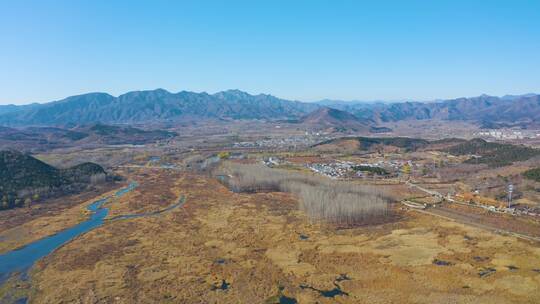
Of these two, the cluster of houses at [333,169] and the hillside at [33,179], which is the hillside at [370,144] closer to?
the cluster of houses at [333,169]

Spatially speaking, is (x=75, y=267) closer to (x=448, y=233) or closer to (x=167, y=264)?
(x=167, y=264)

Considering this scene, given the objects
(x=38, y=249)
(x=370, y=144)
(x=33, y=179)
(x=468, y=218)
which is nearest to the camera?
(x=38, y=249)

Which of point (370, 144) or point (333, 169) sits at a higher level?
point (370, 144)

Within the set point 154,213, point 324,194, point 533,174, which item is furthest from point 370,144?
point 154,213

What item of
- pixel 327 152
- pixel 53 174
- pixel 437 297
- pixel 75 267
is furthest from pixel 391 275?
pixel 327 152

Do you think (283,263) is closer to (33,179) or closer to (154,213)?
Result: (154,213)

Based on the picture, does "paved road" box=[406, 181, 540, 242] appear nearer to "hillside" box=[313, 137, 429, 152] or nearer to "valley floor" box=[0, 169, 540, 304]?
"valley floor" box=[0, 169, 540, 304]

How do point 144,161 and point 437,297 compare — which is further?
point 144,161

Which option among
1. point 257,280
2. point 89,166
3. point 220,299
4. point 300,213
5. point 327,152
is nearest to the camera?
point 220,299
